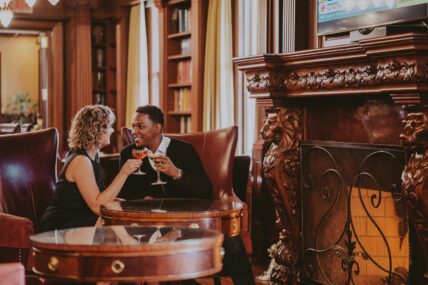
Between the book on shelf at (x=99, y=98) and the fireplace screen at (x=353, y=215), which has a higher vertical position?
the book on shelf at (x=99, y=98)

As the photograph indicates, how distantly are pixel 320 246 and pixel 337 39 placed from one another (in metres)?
1.26

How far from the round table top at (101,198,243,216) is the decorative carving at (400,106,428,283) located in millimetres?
777

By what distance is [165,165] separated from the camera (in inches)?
153

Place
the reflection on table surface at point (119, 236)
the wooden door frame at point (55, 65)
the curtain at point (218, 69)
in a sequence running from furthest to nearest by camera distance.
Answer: the wooden door frame at point (55, 65), the curtain at point (218, 69), the reflection on table surface at point (119, 236)

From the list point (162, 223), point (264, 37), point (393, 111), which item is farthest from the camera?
point (264, 37)

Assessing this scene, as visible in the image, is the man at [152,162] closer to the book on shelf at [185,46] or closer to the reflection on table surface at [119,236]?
the reflection on table surface at [119,236]

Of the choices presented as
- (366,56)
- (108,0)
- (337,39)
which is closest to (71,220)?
(366,56)

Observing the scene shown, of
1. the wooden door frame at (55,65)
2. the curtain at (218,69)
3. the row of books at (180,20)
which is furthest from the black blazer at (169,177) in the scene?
the wooden door frame at (55,65)

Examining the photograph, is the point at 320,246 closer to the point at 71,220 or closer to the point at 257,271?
the point at 257,271

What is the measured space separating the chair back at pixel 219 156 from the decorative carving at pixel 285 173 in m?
0.22

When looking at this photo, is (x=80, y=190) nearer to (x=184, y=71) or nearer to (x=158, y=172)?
(x=158, y=172)

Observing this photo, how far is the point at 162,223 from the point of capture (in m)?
3.22

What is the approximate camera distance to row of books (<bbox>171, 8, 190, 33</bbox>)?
7809mm

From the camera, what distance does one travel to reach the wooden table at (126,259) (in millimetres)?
2334
